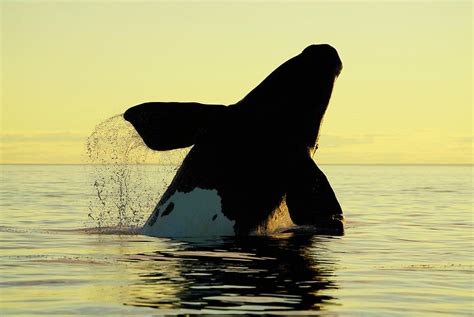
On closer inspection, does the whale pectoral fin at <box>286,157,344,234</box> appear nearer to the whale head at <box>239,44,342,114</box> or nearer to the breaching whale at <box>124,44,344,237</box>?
the breaching whale at <box>124,44,344,237</box>

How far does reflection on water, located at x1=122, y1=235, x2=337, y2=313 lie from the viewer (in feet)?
47.1

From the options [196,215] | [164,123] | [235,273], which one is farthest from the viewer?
[196,215]

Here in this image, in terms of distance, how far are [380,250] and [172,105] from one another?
553 centimetres

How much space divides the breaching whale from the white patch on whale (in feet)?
0.07

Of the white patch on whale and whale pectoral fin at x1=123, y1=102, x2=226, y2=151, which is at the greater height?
whale pectoral fin at x1=123, y1=102, x2=226, y2=151

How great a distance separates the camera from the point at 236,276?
16891 millimetres

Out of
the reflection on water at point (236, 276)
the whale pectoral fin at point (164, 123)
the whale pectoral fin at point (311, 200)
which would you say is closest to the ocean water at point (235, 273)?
the reflection on water at point (236, 276)

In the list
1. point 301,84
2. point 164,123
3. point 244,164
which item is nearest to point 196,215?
point 244,164

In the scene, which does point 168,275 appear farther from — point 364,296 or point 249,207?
point 249,207

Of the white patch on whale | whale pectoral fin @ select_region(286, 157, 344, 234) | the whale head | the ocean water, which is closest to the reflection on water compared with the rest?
the ocean water

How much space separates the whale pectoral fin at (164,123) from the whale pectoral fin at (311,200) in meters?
2.55

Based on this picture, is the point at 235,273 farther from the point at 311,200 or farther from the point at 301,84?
the point at 301,84

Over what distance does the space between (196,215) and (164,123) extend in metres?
2.17

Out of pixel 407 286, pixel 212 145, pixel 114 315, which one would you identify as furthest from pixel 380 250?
pixel 114 315
